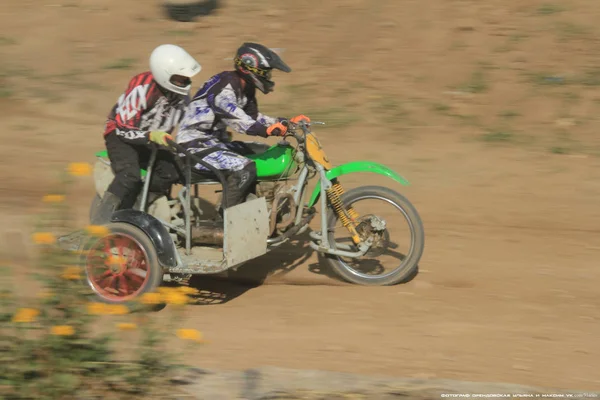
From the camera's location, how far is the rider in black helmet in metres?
6.70

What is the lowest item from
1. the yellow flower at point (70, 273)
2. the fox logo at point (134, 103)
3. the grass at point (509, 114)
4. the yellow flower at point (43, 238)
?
the yellow flower at point (70, 273)

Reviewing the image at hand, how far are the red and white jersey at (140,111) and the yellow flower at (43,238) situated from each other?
2.66 metres

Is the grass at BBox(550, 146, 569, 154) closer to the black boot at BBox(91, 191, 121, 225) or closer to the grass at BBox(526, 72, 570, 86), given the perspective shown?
the grass at BBox(526, 72, 570, 86)

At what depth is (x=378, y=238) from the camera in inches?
274

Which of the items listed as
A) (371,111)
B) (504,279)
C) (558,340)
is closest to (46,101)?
(371,111)

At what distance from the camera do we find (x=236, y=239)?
263 inches

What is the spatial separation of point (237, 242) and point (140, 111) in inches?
49.8

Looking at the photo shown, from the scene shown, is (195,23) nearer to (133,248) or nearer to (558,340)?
(133,248)

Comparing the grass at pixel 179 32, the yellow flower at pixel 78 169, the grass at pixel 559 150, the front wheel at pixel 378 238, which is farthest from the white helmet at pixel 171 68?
the grass at pixel 179 32

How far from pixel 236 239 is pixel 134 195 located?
2.97 ft

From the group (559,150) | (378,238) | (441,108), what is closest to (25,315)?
(378,238)

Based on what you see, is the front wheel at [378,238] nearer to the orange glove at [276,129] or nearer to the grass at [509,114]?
the orange glove at [276,129]

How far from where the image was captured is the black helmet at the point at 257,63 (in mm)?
6688

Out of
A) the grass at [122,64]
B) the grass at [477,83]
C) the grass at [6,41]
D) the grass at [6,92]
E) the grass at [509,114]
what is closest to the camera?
the grass at [509,114]
